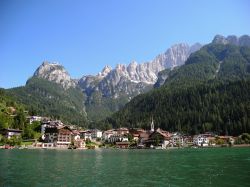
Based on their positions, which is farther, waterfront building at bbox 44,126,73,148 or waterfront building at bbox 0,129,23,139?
waterfront building at bbox 44,126,73,148

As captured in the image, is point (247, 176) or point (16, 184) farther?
point (247, 176)

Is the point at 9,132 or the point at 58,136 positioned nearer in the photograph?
the point at 9,132

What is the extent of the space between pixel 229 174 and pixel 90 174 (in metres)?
19.7

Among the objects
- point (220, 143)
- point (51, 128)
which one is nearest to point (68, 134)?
point (51, 128)

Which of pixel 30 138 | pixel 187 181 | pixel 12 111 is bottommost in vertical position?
pixel 187 181

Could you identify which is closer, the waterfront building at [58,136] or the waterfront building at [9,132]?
the waterfront building at [9,132]

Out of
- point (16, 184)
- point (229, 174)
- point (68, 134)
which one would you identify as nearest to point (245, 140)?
point (68, 134)

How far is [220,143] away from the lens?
194125 mm

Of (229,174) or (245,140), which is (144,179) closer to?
(229,174)

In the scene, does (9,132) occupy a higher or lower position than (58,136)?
higher

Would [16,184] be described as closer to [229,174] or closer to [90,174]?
[90,174]

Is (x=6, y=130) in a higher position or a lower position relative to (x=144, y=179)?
higher

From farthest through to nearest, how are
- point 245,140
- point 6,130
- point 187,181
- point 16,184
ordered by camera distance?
point 245,140 < point 6,130 < point 187,181 < point 16,184

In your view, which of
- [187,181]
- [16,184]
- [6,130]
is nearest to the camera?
[16,184]
